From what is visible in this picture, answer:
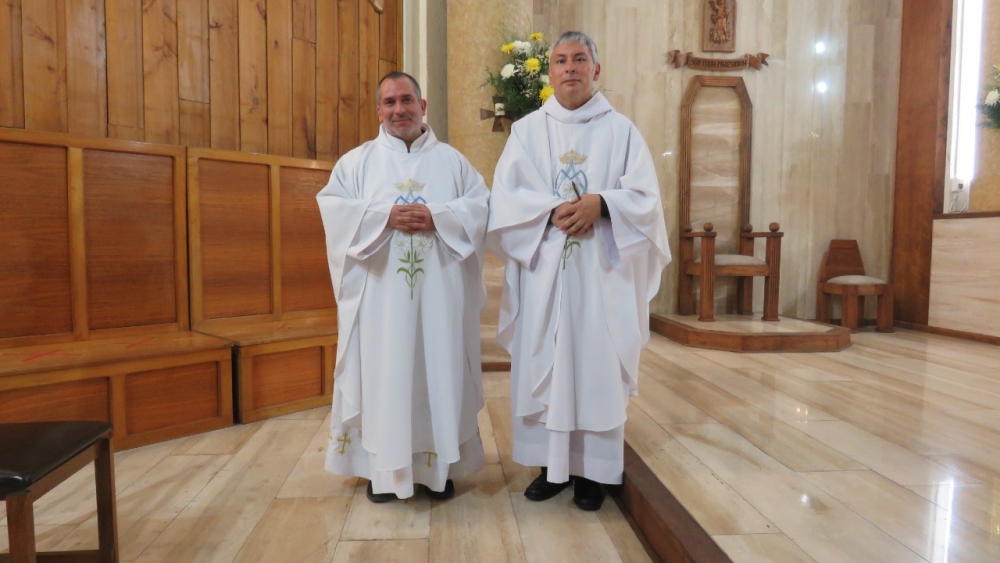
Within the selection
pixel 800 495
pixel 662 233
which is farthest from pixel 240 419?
pixel 800 495

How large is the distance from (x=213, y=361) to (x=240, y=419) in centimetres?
37

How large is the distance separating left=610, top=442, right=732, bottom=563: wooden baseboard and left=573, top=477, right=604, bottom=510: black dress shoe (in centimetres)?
8

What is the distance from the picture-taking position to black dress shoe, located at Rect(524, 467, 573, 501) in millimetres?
2361

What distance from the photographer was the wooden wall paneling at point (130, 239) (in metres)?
3.19

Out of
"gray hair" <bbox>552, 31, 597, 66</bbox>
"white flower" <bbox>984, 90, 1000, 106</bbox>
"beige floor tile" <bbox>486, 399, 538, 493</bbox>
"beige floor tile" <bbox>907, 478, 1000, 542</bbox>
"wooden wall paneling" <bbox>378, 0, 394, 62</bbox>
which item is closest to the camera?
"beige floor tile" <bbox>907, 478, 1000, 542</bbox>

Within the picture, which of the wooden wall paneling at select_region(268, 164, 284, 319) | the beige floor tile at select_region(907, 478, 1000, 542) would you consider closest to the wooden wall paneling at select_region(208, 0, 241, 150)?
the wooden wall paneling at select_region(268, 164, 284, 319)

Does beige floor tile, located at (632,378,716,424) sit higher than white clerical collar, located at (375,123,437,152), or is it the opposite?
white clerical collar, located at (375,123,437,152)

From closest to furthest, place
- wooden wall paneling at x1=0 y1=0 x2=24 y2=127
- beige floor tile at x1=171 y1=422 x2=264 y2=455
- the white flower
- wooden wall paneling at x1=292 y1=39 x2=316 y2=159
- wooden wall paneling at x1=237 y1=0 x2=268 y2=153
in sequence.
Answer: beige floor tile at x1=171 y1=422 x2=264 y2=455
wooden wall paneling at x1=0 y1=0 x2=24 y2=127
wooden wall paneling at x1=237 y1=0 x2=268 y2=153
wooden wall paneling at x1=292 y1=39 x2=316 y2=159
the white flower

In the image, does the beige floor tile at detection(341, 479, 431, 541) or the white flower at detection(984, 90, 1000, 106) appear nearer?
the beige floor tile at detection(341, 479, 431, 541)

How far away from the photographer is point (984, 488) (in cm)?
218

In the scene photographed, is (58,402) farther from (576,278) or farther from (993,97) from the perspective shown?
(993,97)

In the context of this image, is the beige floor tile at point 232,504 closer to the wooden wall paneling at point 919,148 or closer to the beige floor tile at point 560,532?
the beige floor tile at point 560,532

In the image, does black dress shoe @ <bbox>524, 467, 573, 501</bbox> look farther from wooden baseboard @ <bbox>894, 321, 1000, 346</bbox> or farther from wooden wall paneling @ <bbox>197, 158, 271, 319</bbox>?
wooden baseboard @ <bbox>894, 321, 1000, 346</bbox>

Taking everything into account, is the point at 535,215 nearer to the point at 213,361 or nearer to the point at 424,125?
the point at 424,125
